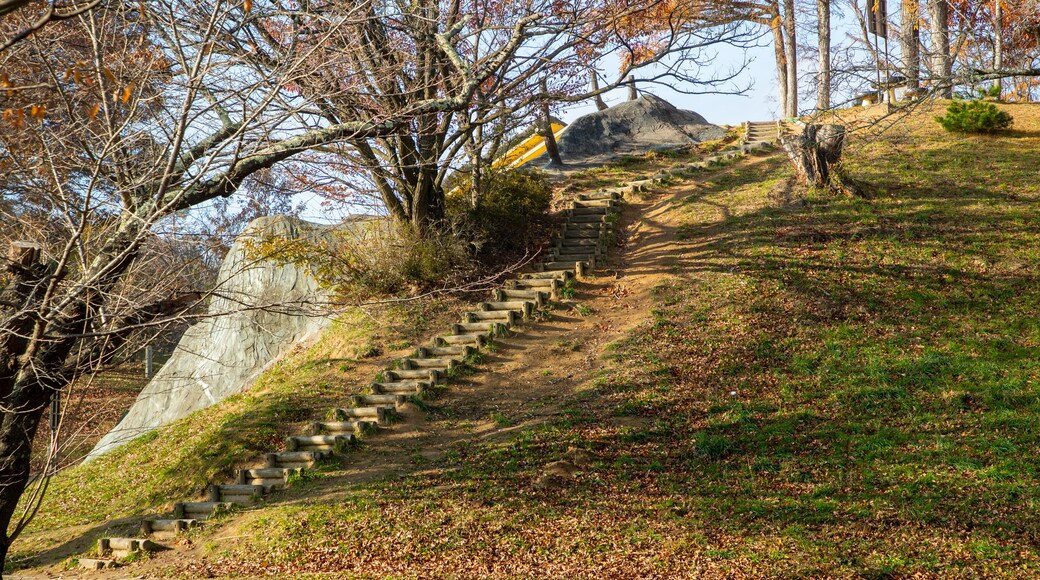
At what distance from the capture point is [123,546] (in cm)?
1212

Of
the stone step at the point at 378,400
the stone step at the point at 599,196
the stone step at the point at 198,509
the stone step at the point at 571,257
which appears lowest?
the stone step at the point at 198,509

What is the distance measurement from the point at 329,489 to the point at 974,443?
9785 millimetres

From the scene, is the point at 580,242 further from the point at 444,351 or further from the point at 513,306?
the point at 444,351

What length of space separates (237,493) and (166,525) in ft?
3.94

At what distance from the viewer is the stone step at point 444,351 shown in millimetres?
17078

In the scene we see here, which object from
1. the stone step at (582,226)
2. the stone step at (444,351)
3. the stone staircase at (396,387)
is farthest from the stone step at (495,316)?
the stone step at (582,226)

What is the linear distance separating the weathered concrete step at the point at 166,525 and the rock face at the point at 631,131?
884 inches

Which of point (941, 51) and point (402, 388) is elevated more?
point (941, 51)

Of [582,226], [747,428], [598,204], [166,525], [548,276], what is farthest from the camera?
[598,204]

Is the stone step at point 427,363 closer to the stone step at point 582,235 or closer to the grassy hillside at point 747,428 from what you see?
the grassy hillside at point 747,428

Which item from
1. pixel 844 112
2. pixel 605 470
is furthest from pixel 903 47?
pixel 605 470

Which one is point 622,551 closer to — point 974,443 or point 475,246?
point 974,443

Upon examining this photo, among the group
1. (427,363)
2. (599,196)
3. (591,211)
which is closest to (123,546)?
(427,363)

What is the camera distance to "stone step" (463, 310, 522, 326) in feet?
59.7
